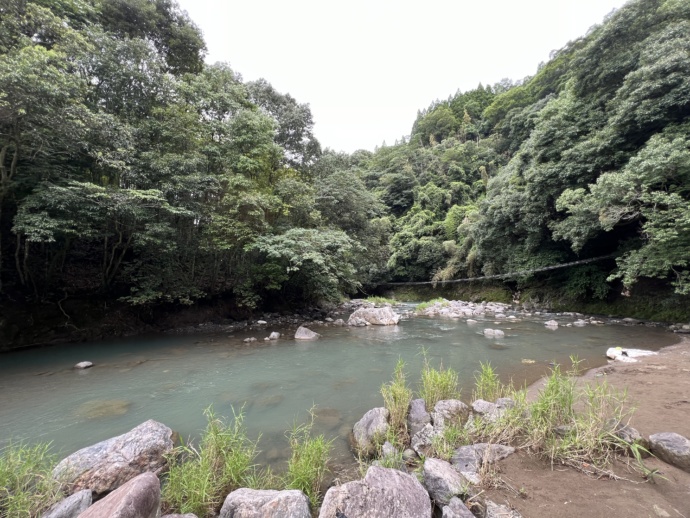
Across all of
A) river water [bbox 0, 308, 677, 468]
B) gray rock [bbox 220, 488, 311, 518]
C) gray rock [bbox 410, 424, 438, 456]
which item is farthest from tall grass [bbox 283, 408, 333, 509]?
gray rock [bbox 410, 424, 438, 456]

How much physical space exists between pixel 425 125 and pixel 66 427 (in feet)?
176

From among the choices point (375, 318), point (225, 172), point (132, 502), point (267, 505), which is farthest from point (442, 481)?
point (225, 172)

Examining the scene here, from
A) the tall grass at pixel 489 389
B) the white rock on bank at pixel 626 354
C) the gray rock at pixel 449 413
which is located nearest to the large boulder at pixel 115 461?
the gray rock at pixel 449 413

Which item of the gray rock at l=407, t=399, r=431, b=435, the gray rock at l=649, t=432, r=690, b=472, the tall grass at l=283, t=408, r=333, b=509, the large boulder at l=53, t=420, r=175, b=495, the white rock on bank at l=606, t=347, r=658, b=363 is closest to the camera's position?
the gray rock at l=649, t=432, r=690, b=472

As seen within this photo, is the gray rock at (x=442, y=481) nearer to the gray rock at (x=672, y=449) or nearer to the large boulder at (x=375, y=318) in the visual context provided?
the gray rock at (x=672, y=449)

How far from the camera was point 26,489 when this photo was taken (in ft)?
7.39

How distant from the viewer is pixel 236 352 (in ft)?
23.9

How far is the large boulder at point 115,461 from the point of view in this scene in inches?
95.0

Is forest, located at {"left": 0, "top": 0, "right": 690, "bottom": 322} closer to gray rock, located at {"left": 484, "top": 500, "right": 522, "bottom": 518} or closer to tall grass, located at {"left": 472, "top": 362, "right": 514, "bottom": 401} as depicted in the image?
tall grass, located at {"left": 472, "top": 362, "right": 514, "bottom": 401}

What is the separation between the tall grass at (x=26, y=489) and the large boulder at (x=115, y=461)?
13cm

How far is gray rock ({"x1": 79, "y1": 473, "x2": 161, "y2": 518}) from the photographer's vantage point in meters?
1.75

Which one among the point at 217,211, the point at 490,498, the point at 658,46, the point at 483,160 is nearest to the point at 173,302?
the point at 217,211

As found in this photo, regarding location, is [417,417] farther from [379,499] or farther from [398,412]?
[379,499]

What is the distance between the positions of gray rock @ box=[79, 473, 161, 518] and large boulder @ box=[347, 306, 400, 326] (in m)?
9.42
